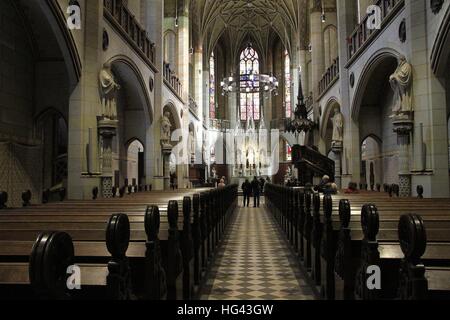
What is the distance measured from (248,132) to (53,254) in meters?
34.6

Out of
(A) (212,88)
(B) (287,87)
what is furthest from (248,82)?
(B) (287,87)

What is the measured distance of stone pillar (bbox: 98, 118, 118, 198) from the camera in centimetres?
967

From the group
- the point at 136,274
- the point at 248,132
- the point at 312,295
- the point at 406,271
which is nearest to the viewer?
the point at 406,271

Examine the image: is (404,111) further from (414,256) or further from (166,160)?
(166,160)

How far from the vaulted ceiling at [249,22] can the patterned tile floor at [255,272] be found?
21.7 m

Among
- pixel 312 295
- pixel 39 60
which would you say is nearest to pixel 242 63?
pixel 39 60

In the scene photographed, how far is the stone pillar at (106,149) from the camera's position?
31.7ft

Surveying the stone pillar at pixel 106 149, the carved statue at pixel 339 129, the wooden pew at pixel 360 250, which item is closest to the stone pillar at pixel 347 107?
the carved statue at pixel 339 129

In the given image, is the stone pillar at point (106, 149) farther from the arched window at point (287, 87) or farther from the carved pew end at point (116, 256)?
the arched window at point (287, 87)

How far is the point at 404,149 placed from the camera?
30.6ft

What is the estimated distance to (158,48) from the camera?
16.7 meters

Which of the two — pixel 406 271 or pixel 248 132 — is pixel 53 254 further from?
pixel 248 132

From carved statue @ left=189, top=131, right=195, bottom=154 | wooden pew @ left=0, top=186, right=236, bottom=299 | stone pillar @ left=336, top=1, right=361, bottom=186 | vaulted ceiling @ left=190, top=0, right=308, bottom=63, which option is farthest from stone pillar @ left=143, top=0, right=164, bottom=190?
vaulted ceiling @ left=190, top=0, right=308, bottom=63

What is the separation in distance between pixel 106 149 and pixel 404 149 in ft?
23.8
